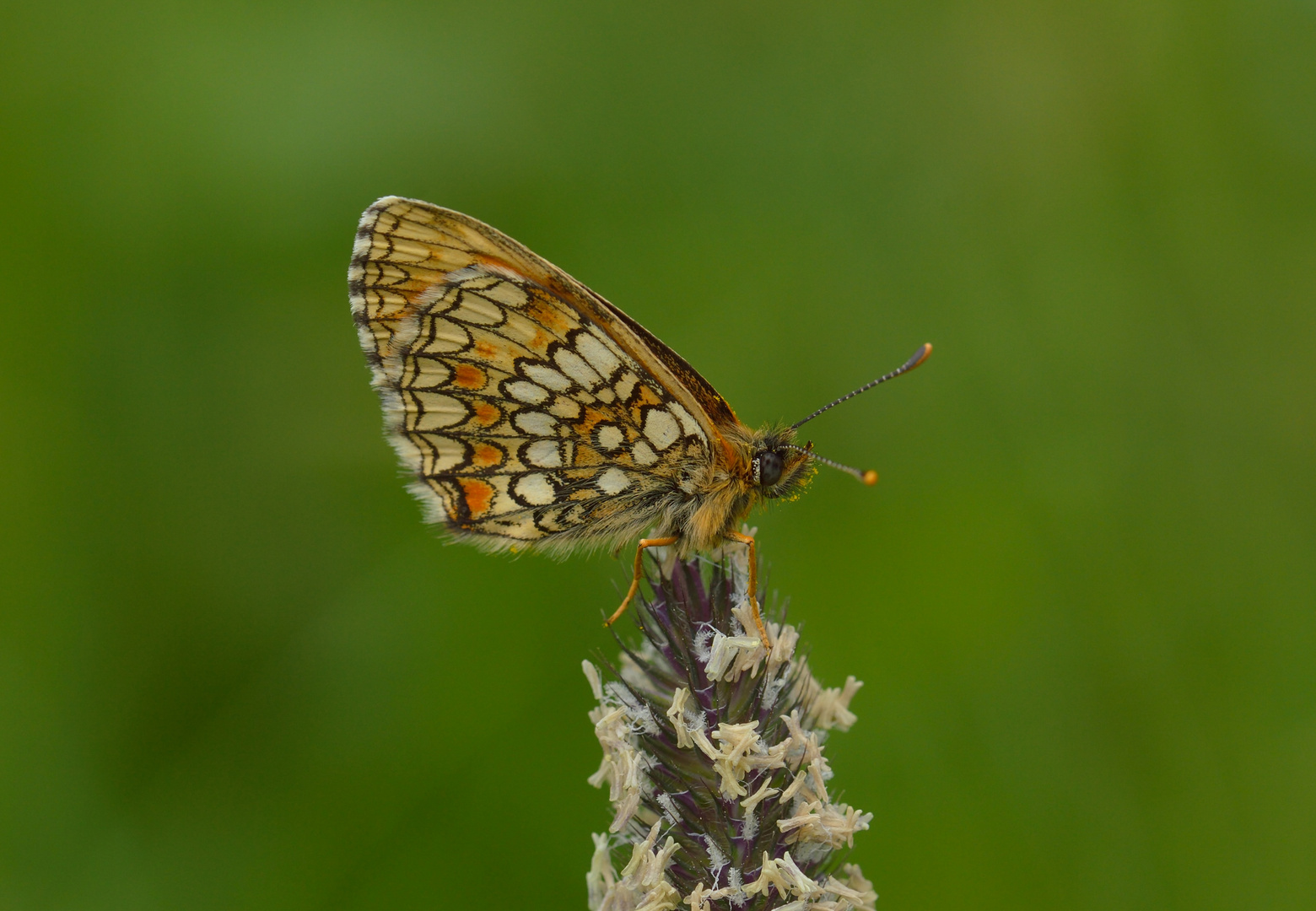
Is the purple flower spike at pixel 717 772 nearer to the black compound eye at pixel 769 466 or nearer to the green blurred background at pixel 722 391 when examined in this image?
the black compound eye at pixel 769 466

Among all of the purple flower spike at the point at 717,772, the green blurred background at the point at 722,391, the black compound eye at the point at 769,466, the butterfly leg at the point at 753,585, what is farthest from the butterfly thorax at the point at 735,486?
the green blurred background at the point at 722,391

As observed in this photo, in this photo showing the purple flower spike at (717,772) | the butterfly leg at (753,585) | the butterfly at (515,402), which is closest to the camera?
the purple flower spike at (717,772)

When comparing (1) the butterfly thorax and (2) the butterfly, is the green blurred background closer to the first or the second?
(2) the butterfly

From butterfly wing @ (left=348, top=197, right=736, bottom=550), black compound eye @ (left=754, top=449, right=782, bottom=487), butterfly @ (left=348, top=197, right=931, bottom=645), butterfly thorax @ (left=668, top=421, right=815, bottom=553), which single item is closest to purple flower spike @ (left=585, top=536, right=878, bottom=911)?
butterfly thorax @ (left=668, top=421, right=815, bottom=553)

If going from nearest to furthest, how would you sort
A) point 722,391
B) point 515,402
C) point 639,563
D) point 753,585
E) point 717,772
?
point 717,772, point 753,585, point 639,563, point 515,402, point 722,391

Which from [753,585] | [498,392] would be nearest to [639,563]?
[753,585]

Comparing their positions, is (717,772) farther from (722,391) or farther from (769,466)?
(722,391)
